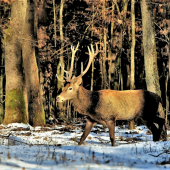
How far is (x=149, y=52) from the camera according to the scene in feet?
37.6

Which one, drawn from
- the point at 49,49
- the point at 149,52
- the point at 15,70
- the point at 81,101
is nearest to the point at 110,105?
the point at 81,101

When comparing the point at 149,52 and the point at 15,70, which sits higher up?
the point at 149,52

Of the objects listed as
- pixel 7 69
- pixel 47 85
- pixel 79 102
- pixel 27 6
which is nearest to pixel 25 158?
pixel 79 102

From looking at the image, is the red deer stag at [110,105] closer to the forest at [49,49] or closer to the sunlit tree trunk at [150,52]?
the forest at [49,49]

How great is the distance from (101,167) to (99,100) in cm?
424

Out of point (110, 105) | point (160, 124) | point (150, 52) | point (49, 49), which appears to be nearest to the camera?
point (110, 105)

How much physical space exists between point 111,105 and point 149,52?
2.66 m

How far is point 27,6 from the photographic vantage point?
1570 cm

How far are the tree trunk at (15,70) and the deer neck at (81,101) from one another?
5354 millimetres

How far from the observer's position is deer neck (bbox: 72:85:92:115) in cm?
982

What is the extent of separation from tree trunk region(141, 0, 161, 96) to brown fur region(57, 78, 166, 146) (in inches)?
38.4

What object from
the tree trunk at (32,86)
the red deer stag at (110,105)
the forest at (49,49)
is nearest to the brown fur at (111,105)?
the red deer stag at (110,105)

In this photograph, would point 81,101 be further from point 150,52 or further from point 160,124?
point 150,52

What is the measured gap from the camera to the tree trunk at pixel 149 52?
449 inches
